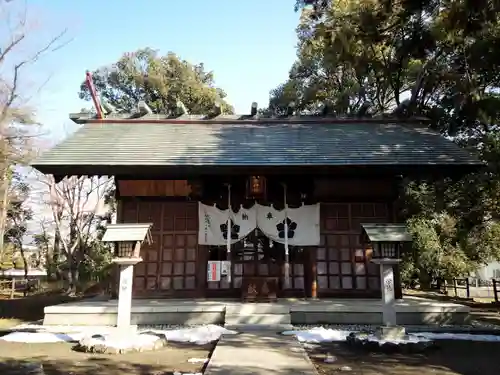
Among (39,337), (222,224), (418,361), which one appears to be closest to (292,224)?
(222,224)

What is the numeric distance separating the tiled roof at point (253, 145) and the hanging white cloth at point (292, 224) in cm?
139

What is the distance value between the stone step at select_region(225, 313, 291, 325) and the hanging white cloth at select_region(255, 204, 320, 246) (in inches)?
87.5

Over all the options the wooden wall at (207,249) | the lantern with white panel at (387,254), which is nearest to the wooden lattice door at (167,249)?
the wooden wall at (207,249)

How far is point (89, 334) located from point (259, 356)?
351 cm

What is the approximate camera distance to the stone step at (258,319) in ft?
28.5

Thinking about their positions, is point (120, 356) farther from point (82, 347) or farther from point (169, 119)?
point (169, 119)

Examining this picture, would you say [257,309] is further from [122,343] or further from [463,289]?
[463,289]

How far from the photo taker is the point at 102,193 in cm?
2109

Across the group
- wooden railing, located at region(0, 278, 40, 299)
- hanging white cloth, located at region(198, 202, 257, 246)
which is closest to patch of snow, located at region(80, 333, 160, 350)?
hanging white cloth, located at region(198, 202, 257, 246)

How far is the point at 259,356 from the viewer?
6055 mm

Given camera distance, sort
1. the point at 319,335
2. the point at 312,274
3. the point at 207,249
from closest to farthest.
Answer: the point at 319,335 < the point at 312,274 < the point at 207,249

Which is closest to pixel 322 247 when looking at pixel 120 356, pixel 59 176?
pixel 120 356

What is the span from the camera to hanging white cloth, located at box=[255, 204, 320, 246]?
10.6 m

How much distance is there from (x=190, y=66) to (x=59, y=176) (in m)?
20.4
